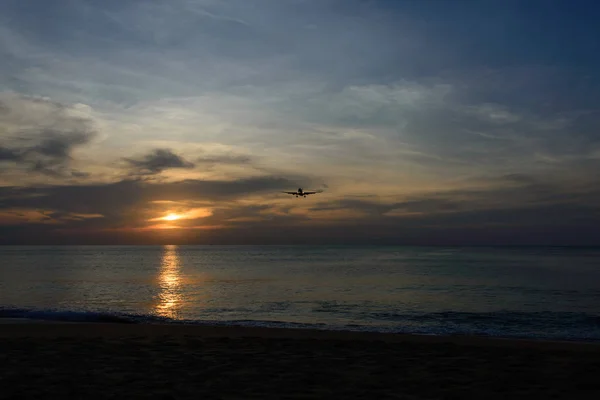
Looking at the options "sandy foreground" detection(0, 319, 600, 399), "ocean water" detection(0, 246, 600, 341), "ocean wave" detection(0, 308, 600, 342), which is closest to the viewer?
"sandy foreground" detection(0, 319, 600, 399)

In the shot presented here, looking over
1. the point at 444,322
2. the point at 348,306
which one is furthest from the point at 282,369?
the point at 348,306

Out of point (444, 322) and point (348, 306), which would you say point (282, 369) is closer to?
point (444, 322)

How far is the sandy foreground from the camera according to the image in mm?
8664

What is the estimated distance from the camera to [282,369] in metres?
10.6

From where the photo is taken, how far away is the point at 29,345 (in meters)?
13.5

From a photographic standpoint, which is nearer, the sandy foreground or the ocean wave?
the sandy foreground

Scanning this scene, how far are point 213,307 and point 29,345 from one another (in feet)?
64.1

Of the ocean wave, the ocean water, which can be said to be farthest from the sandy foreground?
the ocean water

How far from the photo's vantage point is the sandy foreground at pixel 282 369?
8.66 meters

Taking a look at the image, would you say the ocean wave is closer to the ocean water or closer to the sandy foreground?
the ocean water

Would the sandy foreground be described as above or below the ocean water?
above

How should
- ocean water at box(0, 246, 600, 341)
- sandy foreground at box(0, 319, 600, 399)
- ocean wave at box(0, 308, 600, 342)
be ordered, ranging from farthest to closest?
ocean water at box(0, 246, 600, 341) < ocean wave at box(0, 308, 600, 342) < sandy foreground at box(0, 319, 600, 399)

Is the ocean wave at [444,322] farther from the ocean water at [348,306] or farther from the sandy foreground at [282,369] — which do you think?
the sandy foreground at [282,369]

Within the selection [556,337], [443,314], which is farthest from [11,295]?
[556,337]
